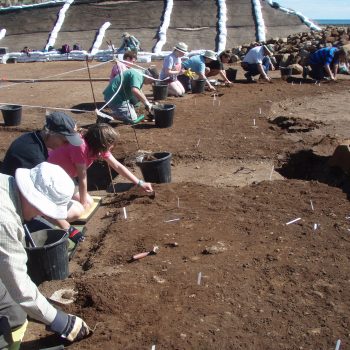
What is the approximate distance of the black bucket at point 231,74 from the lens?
513 inches

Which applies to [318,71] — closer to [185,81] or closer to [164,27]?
[185,81]

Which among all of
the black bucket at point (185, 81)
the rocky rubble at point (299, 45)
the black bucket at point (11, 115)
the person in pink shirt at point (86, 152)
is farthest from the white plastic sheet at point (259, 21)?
the person in pink shirt at point (86, 152)

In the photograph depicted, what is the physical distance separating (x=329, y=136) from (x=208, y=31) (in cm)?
1486

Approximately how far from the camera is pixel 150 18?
75.0 ft

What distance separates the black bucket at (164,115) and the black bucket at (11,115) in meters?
2.59

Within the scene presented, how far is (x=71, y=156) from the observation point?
484 centimetres

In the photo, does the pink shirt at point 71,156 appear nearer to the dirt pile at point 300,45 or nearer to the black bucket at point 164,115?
the black bucket at point 164,115

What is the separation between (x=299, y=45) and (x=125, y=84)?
9.39m

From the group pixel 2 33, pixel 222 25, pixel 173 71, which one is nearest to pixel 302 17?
pixel 222 25

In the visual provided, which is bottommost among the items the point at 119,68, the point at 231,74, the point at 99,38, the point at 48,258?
the point at 231,74

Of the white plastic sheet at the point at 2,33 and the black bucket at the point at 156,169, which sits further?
the white plastic sheet at the point at 2,33

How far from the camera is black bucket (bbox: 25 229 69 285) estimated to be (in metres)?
3.82

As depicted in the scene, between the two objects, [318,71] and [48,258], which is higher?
[48,258]

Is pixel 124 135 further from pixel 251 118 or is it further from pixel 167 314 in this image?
pixel 167 314
